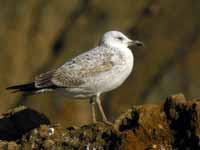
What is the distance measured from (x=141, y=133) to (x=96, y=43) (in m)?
33.4

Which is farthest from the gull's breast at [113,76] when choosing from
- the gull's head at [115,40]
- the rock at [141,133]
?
the rock at [141,133]

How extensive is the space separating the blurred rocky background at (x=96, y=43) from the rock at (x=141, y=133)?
25023 mm

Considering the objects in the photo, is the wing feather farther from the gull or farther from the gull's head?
the gull's head

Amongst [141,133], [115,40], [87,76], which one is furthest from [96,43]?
[141,133]

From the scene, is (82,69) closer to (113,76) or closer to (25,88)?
(113,76)

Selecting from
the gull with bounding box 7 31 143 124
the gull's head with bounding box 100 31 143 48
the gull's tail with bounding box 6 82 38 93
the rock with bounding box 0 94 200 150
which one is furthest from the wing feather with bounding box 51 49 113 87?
the rock with bounding box 0 94 200 150

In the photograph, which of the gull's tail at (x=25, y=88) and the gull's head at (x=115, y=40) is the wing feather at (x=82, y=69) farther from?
the gull's head at (x=115, y=40)

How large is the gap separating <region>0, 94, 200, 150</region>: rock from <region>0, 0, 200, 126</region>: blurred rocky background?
985 inches

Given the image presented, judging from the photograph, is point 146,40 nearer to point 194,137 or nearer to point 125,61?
point 125,61

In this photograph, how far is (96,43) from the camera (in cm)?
4725

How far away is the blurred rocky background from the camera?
43.6m

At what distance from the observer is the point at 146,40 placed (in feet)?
151

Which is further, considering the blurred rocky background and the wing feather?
the blurred rocky background

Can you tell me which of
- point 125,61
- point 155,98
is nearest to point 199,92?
point 155,98
